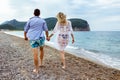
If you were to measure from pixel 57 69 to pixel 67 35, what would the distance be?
4.17 feet

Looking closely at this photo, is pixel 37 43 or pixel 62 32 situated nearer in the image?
pixel 37 43

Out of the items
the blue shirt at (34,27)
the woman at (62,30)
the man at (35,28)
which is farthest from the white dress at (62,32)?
the blue shirt at (34,27)

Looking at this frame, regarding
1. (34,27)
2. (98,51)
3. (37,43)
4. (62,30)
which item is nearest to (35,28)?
(34,27)

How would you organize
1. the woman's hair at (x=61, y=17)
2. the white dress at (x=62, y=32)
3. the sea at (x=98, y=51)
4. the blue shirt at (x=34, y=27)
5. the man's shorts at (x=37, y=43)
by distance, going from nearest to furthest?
the blue shirt at (x=34, y=27) → the man's shorts at (x=37, y=43) → the woman's hair at (x=61, y=17) → the white dress at (x=62, y=32) → the sea at (x=98, y=51)

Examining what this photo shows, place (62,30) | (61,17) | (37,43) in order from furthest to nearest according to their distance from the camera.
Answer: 1. (62,30)
2. (61,17)
3. (37,43)

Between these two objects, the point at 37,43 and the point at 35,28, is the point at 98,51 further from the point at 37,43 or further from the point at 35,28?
the point at 35,28

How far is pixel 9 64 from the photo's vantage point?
397 inches

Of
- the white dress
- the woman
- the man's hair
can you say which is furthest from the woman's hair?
the man's hair

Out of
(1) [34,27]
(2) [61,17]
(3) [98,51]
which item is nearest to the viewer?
(1) [34,27]

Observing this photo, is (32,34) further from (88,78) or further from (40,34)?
(88,78)

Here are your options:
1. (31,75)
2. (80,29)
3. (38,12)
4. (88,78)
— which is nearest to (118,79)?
(88,78)

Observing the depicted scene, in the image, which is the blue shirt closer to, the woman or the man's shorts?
the man's shorts

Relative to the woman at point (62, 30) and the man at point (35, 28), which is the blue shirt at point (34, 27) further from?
the woman at point (62, 30)

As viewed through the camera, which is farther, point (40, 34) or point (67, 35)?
point (67, 35)
